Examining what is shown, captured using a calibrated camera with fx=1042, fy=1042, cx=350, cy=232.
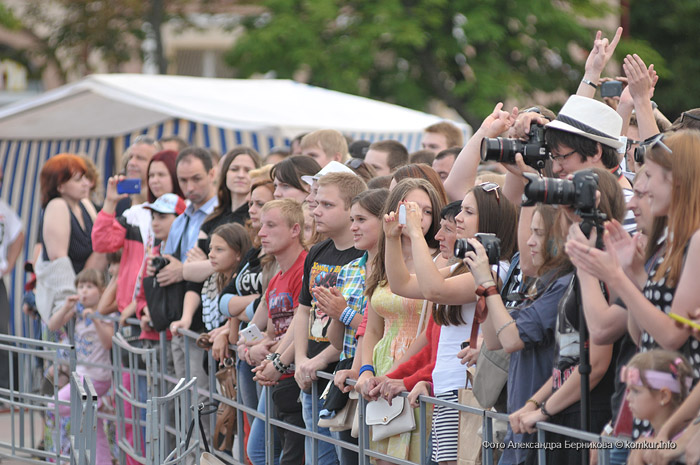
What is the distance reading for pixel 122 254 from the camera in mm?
8164

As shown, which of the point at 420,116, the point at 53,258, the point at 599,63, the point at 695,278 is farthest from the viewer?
the point at 420,116

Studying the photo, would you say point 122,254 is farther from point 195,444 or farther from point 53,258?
point 195,444

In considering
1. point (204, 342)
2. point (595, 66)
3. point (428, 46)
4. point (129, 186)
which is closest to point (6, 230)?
point (129, 186)

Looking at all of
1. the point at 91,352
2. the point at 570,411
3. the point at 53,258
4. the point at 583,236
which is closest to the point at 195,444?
the point at 570,411

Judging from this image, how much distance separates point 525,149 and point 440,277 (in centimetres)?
66

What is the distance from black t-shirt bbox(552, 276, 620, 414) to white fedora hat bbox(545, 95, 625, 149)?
2.12 feet

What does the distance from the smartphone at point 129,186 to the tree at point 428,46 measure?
35.5ft

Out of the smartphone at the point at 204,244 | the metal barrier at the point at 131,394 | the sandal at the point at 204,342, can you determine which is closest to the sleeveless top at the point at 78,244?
the metal barrier at the point at 131,394

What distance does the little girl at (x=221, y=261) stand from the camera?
6.59 meters

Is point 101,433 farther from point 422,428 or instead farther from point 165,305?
point 422,428

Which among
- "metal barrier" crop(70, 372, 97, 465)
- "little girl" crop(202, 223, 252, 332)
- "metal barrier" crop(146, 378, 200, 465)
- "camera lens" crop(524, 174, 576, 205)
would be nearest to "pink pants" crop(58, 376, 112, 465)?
"little girl" crop(202, 223, 252, 332)

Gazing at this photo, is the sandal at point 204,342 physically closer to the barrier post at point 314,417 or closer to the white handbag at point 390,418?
the barrier post at point 314,417

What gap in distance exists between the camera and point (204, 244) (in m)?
7.05

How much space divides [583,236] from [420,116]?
393 inches
